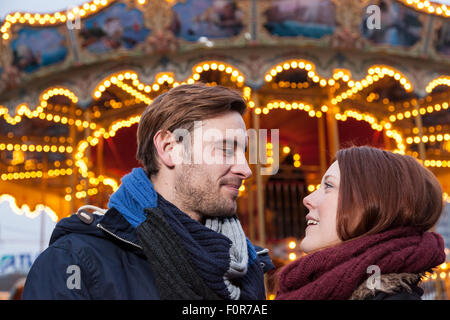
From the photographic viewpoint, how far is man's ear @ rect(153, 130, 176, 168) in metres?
1.78

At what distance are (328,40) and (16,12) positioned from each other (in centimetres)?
528

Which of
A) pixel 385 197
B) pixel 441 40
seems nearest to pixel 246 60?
pixel 441 40

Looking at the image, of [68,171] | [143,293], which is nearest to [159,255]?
[143,293]

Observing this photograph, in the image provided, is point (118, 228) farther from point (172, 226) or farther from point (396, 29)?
point (396, 29)

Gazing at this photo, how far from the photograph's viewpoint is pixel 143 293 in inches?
57.6

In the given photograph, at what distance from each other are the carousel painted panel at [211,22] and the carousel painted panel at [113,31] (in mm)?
587

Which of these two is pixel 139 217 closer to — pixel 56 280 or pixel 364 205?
pixel 56 280

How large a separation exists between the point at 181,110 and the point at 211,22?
5.98 m

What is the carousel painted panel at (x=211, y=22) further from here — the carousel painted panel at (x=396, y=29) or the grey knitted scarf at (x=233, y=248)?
the grey knitted scarf at (x=233, y=248)

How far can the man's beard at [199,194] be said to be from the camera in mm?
1724

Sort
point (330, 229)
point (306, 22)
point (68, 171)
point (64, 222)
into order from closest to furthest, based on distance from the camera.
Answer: point (64, 222), point (330, 229), point (306, 22), point (68, 171)

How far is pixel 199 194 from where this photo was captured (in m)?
1.72

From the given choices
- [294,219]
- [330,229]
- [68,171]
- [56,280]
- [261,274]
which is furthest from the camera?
[68,171]

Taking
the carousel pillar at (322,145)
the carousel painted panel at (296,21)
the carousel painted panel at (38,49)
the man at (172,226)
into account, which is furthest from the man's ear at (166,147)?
the carousel pillar at (322,145)
